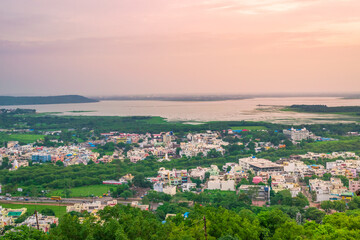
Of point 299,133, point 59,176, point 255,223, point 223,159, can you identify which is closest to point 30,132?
point 59,176

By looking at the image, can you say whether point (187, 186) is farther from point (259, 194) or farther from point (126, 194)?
point (259, 194)

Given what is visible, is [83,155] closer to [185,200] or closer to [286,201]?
[185,200]

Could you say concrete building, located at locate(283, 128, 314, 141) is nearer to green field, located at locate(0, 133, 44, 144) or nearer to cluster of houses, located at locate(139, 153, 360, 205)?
cluster of houses, located at locate(139, 153, 360, 205)

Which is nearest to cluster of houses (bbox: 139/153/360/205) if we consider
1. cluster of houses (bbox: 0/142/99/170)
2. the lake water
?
cluster of houses (bbox: 0/142/99/170)

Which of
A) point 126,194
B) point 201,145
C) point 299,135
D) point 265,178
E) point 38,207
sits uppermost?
point 299,135

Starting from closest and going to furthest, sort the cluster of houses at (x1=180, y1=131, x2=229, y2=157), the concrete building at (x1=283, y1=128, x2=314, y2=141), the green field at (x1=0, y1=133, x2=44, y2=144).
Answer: the cluster of houses at (x1=180, y1=131, x2=229, y2=157) → the concrete building at (x1=283, y1=128, x2=314, y2=141) → the green field at (x1=0, y1=133, x2=44, y2=144)

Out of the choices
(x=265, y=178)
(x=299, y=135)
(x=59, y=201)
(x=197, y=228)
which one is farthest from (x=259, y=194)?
(x=299, y=135)
